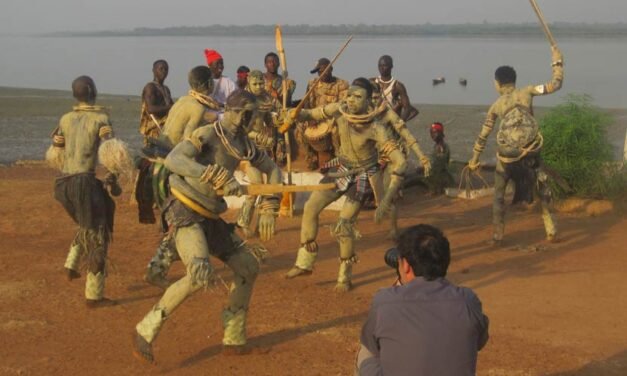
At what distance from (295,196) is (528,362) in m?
5.95

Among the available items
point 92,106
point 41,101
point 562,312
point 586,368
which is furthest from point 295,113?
point 41,101

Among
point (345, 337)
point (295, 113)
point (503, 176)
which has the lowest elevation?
point (345, 337)

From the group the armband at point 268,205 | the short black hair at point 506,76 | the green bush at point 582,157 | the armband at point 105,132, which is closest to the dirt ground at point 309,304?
the green bush at point 582,157

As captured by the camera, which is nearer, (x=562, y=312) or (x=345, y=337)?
(x=345, y=337)

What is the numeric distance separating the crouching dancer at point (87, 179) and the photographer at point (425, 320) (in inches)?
164

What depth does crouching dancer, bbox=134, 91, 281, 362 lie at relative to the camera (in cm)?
704

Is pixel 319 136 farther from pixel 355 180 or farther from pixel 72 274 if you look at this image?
pixel 72 274

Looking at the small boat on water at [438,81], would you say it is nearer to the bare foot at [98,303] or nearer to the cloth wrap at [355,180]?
the cloth wrap at [355,180]

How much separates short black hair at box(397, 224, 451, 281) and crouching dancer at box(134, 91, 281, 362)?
2.27 m

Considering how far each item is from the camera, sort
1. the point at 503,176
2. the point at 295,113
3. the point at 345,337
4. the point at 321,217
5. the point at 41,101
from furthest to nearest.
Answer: the point at 41,101 < the point at 321,217 < the point at 503,176 < the point at 295,113 < the point at 345,337

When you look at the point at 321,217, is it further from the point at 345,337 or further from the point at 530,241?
the point at 345,337

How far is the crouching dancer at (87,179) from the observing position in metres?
8.59

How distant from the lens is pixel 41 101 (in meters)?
30.2

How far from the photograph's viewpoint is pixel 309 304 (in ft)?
29.5
